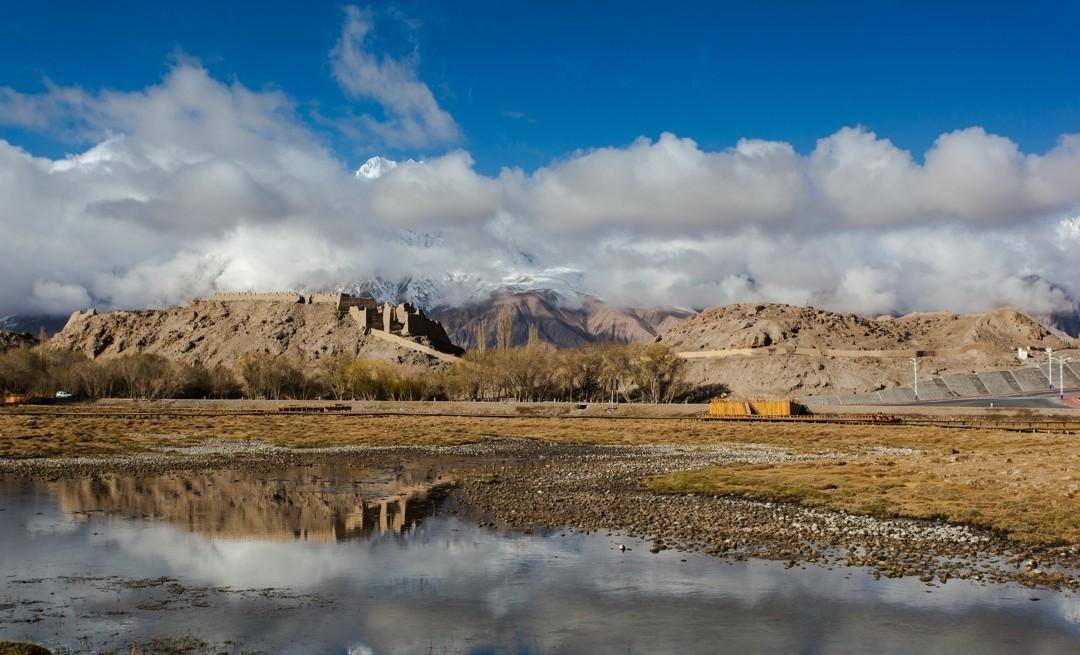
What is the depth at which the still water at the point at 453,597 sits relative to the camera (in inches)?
585

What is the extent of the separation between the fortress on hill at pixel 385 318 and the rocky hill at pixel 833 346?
42560 millimetres

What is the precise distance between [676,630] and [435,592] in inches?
203

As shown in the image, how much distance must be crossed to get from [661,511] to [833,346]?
122135 mm

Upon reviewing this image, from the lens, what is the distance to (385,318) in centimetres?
15362

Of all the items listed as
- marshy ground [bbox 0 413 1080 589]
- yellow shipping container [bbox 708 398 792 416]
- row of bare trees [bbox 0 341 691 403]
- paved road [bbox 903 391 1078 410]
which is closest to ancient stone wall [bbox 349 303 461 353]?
row of bare trees [bbox 0 341 691 403]

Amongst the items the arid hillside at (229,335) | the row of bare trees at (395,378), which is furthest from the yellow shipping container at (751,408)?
the arid hillside at (229,335)

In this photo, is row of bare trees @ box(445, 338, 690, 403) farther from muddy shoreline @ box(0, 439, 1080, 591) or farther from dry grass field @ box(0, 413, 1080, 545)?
muddy shoreline @ box(0, 439, 1080, 591)

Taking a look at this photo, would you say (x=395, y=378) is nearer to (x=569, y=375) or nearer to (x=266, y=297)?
(x=569, y=375)

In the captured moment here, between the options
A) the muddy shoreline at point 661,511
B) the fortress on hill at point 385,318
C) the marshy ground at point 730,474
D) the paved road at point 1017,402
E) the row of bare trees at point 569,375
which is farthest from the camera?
the fortress on hill at point 385,318

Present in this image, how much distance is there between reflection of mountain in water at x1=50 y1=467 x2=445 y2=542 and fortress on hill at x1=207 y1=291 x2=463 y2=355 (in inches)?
4142

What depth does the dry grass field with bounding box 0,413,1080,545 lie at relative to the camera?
2639cm

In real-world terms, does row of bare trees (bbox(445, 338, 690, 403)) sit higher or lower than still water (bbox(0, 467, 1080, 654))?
higher

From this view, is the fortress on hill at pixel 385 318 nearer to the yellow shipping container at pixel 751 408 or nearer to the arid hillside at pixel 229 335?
the arid hillside at pixel 229 335

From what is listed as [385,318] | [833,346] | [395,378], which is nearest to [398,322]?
[385,318]
